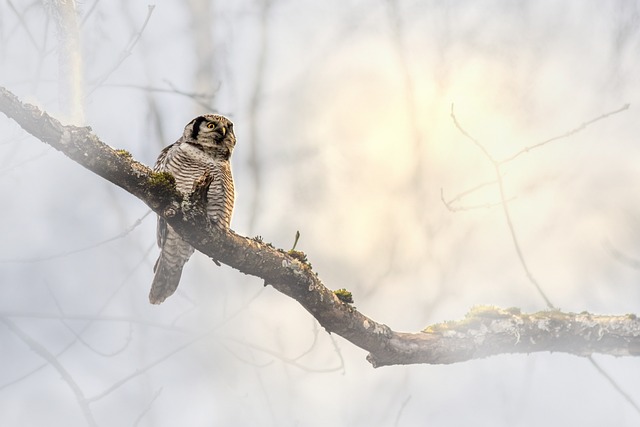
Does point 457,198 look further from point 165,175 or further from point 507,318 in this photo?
point 165,175

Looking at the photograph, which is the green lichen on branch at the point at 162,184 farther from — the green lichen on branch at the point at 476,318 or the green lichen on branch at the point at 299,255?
the green lichen on branch at the point at 476,318

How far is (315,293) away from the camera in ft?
12.3

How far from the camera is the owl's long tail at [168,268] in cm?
565

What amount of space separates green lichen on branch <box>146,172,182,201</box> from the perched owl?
6.57 ft

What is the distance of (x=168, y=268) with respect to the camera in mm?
5699

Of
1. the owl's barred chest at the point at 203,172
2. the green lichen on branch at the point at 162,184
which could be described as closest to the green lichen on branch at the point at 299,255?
the green lichen on branch at the point at 162,184

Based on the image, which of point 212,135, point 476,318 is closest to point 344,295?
point 476,318

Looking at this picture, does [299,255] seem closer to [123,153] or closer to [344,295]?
[344,295]

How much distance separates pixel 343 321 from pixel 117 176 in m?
1.60

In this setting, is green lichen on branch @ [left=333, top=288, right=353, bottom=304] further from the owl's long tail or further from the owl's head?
the owl's head

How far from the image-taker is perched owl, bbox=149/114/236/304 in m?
5.52

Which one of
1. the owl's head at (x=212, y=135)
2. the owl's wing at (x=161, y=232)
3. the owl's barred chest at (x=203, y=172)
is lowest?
the owl's wing at (x=161, y=232)

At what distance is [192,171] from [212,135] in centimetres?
47

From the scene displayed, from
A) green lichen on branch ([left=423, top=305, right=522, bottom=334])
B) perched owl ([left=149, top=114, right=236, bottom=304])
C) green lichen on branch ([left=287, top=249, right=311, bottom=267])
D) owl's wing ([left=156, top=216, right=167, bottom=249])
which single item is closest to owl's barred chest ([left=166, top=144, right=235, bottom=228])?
perched owl ([left=149, top=114, right=236, bottom=304])
